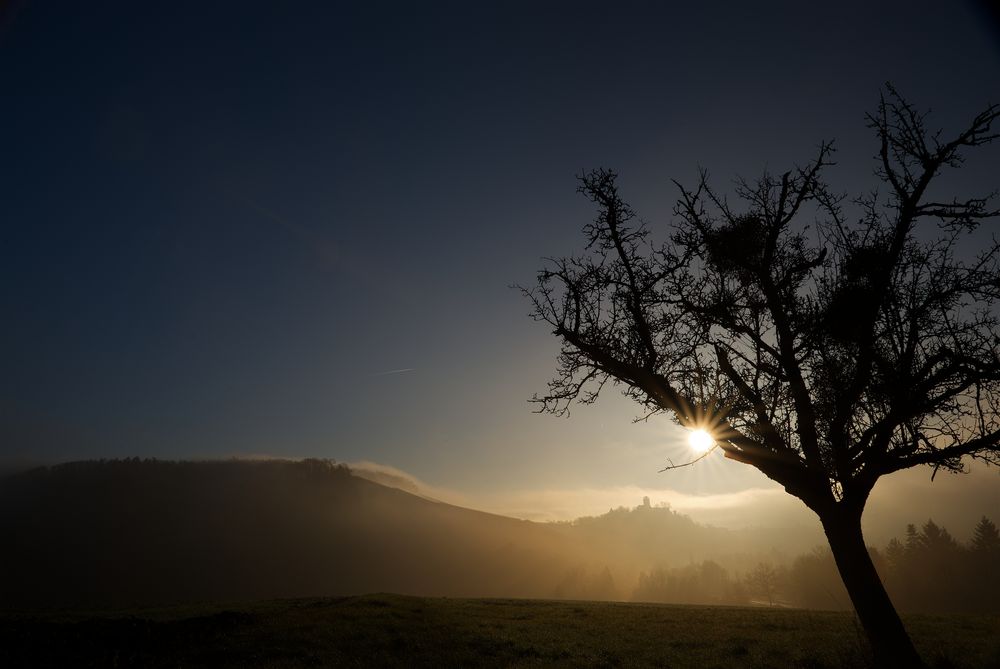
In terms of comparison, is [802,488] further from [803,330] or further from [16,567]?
[16,567]

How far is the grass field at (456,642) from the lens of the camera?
1330 cm

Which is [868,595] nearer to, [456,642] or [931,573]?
[456,642]

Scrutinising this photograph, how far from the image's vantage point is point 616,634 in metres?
18.7

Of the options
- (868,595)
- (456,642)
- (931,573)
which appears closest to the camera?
(868,595)

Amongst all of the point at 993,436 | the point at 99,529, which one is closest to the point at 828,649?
the point at 993,436

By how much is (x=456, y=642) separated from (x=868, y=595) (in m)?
13.4

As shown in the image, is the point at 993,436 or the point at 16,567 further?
the point at 16,567

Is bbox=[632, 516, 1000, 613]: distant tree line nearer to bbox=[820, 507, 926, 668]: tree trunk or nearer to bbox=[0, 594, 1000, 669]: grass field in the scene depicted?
bbox=[0, 594, 1000, 669]: grass field

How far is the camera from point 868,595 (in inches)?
380

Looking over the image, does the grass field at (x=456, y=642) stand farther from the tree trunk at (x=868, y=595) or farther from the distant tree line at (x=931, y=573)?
the distant tree line at (x=931, y=573)

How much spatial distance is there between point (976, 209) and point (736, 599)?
151830mm

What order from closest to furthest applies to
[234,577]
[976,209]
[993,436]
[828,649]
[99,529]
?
[993,436] → [976,209] → [828,649] → [234,577] → [99,529]

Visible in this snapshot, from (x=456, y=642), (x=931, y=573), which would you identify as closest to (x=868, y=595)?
(x=456, y=642)

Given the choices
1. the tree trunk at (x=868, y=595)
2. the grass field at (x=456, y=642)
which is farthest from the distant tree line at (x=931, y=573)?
the tree trunk at (x=868, y=595)
